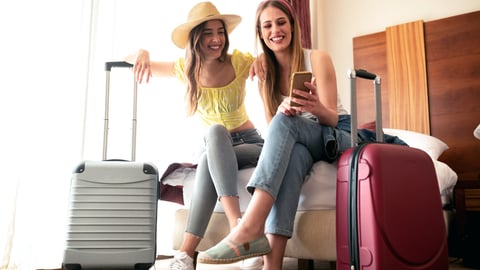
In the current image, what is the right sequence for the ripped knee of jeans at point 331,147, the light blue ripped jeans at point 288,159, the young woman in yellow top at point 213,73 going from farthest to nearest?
1. the young woman in yellow top at point 213,73
2. the ripped knee of jeans at point 331,147
3. the light blue ripped jeans at point 288,159

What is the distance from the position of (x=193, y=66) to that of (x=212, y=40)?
0.15m

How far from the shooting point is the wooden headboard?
2.70 meters

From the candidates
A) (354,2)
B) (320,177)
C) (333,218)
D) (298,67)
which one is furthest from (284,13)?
(354,2)

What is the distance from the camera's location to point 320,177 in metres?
1.52

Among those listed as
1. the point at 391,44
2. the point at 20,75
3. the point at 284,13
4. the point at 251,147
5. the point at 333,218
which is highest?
Result: the point at 391,44

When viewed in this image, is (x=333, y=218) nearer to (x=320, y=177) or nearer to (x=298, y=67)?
(x=320, y=177)

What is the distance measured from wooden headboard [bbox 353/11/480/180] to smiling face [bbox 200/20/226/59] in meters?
1.49

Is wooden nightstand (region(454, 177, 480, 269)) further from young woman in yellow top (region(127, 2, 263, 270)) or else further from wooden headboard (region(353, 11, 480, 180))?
young woman in yellow top (region(127, 2, 263, 270))

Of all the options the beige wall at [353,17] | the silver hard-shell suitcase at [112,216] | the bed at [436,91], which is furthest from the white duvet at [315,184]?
the beige wall at [353,17]

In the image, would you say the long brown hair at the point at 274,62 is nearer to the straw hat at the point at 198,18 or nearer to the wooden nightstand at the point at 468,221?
the straw hat at the point at 198,18

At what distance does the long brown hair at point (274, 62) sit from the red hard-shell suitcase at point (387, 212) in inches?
19.3

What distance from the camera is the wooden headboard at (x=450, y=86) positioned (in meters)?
2.70

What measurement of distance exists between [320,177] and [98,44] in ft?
4.56

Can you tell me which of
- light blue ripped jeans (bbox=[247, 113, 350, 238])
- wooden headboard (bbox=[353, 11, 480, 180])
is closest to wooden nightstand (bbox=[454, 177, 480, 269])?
wooden headboard (bbox=[353, 11, 480, 180])
